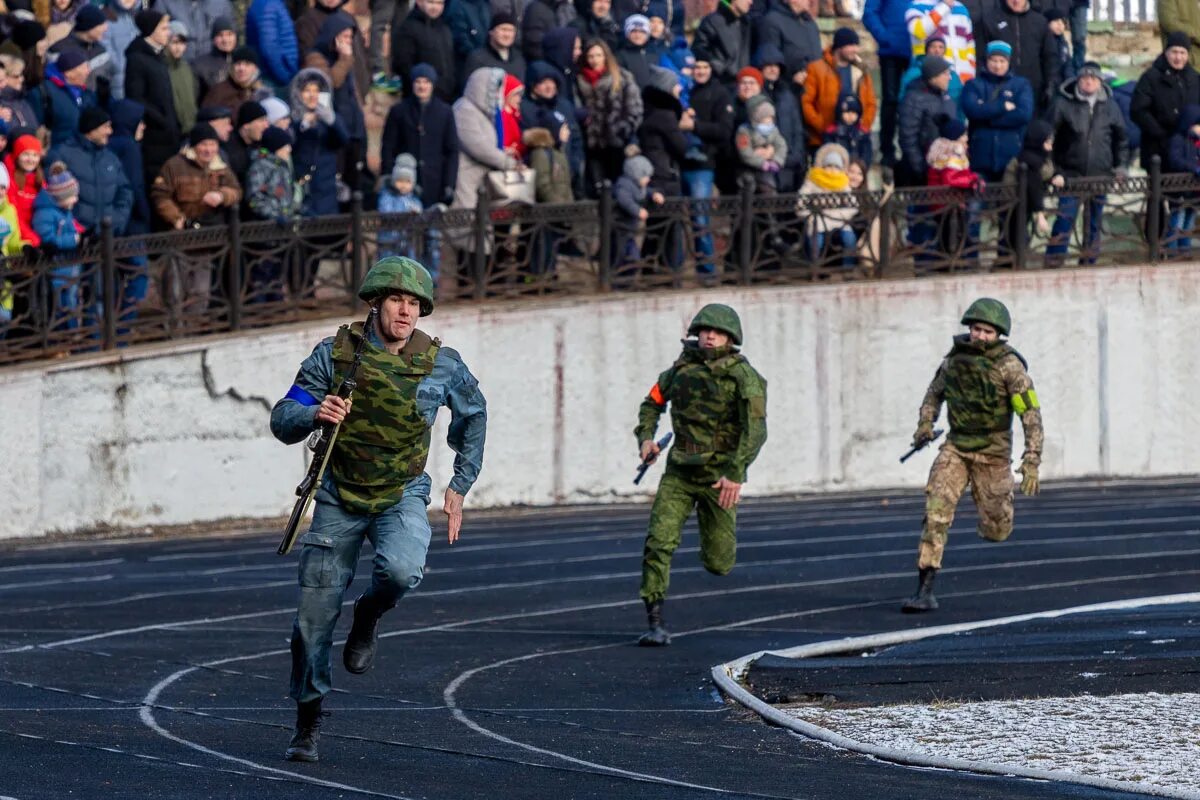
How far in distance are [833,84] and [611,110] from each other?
270cm

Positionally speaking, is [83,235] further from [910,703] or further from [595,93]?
[910,703]

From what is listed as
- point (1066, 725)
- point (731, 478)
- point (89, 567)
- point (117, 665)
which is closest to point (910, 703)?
point (1066, 725)

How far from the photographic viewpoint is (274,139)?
20797 millimetres

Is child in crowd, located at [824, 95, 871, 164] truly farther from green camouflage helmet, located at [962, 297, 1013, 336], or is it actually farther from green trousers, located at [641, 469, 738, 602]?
green trousers, located at [641, 469, 738, 602]

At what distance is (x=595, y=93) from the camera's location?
74.9 feet

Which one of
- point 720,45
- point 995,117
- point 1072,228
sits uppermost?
point 720,45

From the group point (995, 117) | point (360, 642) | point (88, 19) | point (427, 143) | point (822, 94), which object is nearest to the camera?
point (360, 642)

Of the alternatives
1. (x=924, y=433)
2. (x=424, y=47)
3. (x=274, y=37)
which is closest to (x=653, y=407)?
(x=924, y=433)

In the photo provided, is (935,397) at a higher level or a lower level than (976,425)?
higher

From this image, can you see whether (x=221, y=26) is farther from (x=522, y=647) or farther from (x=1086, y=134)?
(x=1086, y=134)

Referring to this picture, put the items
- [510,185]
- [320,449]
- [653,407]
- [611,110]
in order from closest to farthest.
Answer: [320,449]
[653,407]
[611,110]
[510,185]

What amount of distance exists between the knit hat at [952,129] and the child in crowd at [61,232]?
27.6 ft

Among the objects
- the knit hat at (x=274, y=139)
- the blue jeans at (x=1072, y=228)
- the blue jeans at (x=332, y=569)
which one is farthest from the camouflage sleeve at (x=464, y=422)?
the blue jeans at (x=1072, y=228)

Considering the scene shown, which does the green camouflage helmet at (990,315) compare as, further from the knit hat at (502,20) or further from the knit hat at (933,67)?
the knit hat at (933,67)
